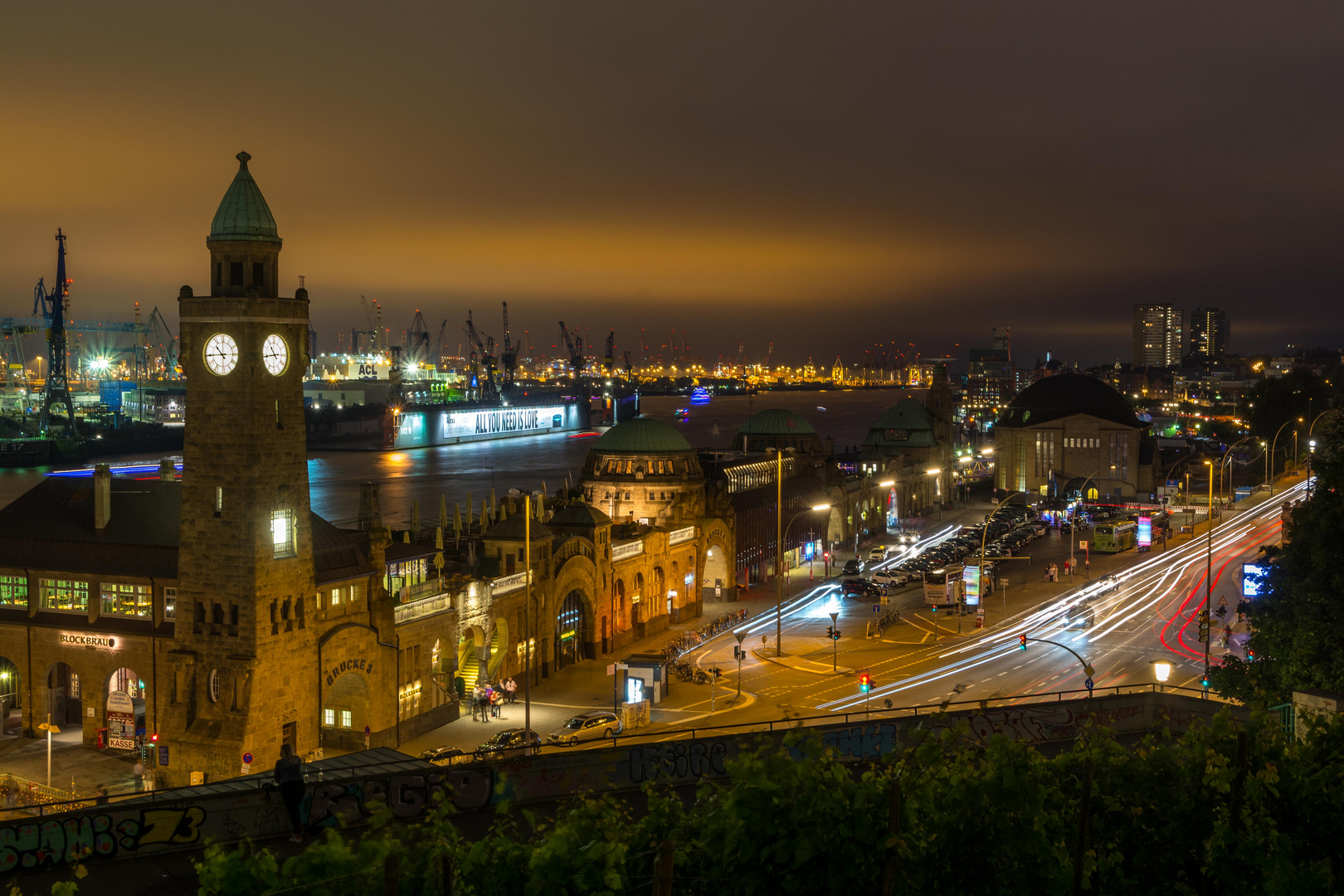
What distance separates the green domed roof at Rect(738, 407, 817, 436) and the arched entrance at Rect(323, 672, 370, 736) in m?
76.3

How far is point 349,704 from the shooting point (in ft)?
161

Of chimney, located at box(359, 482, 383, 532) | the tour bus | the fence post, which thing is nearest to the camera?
the fence post

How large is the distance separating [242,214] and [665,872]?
35335 mm

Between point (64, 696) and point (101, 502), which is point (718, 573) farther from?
point (64, 696)

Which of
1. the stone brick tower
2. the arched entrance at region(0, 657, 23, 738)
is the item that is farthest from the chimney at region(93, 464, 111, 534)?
the stone brick tower

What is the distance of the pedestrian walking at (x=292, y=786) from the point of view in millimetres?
26156

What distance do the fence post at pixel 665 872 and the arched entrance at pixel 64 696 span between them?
40762mm

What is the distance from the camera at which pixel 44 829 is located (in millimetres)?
25609

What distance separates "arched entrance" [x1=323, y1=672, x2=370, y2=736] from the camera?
48.4m

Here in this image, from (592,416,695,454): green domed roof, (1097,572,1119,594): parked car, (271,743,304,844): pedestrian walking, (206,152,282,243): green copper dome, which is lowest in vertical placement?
(1097,572,1119,594): parked car

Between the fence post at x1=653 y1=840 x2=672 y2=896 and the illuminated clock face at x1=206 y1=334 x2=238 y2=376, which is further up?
the illuminated clock face at x1=206 y1=334 x2=238 y2=376

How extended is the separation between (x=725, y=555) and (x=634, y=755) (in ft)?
176

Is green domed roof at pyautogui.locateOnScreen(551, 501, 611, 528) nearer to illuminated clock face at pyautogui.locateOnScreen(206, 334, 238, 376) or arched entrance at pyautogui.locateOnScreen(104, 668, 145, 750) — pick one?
arched entrance at pyautogui.locateOnScreen(104, 668, 145, 750)

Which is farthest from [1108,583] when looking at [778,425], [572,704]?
[572,704]
